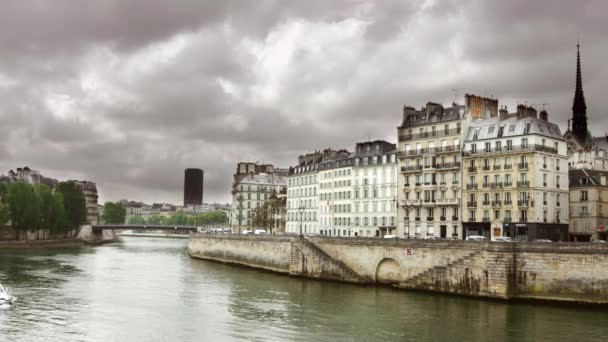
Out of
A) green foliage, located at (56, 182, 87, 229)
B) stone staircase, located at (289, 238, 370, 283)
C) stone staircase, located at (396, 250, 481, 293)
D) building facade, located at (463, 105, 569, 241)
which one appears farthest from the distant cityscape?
green foliage, located at (56, 182, 87, 229)

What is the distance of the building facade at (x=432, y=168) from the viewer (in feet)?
244

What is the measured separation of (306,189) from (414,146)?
3677cm

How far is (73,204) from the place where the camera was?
141875mm

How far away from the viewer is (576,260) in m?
45.4

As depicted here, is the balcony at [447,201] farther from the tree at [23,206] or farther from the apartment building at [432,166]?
the tree at [23,206]

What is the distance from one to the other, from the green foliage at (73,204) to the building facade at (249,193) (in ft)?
107

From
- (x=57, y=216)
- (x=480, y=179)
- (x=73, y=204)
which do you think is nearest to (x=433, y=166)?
(x=480, y=179)

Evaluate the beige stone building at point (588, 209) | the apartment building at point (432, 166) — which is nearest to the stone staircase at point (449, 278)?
the apartment building at point (432, 166)

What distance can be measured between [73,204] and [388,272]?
101 m

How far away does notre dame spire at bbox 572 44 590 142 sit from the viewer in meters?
103

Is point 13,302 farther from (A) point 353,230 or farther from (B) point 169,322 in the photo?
(A) point 353,230

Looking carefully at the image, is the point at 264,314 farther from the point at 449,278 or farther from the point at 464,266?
the point at 464,266

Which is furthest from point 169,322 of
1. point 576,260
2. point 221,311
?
point 576,260

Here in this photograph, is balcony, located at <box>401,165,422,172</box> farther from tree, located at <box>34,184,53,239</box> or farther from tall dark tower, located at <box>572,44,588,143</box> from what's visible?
tree, located at <box>34,184,53,239</box>
